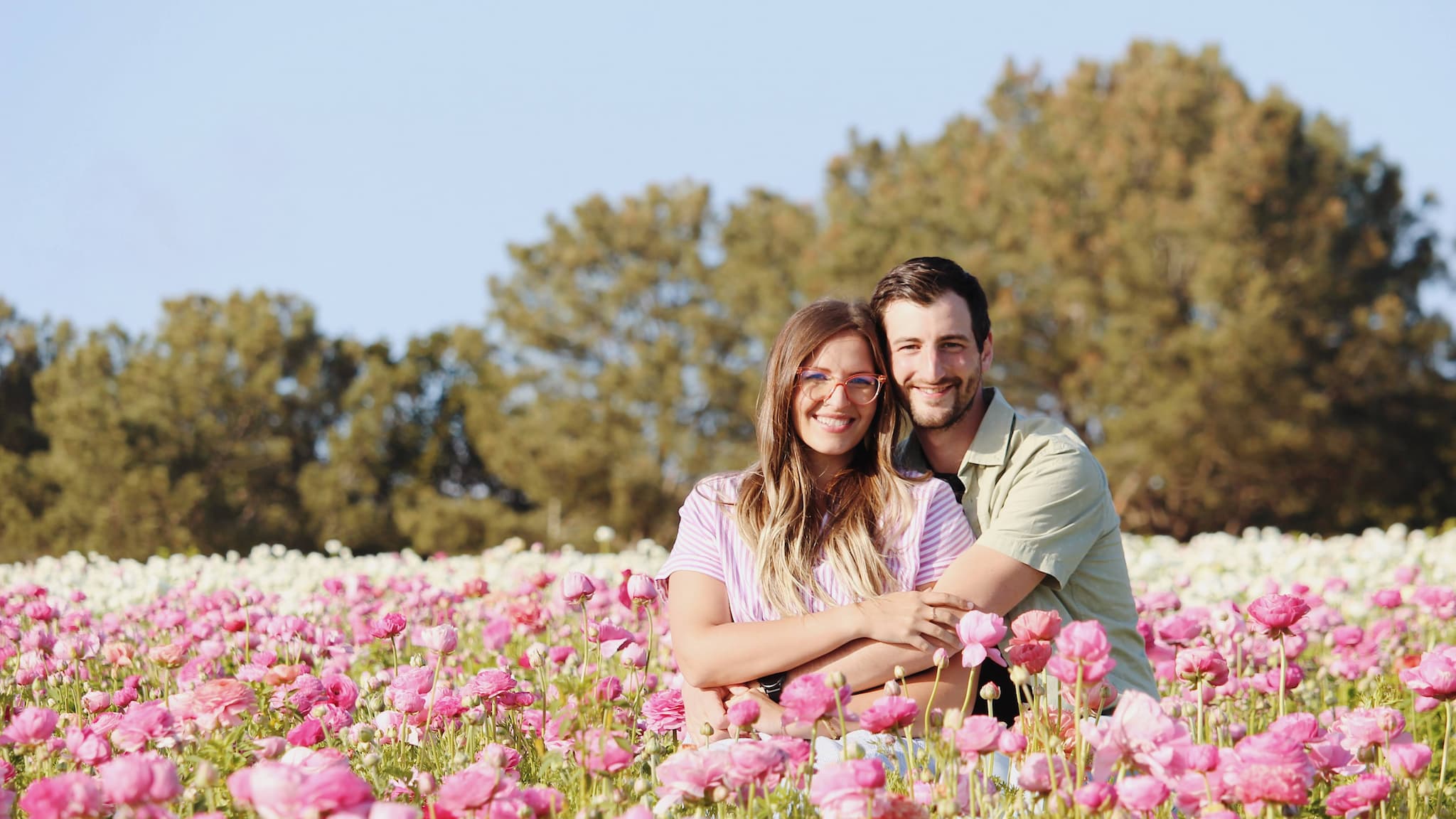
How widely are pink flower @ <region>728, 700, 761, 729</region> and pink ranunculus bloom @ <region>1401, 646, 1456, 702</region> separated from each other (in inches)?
48.7

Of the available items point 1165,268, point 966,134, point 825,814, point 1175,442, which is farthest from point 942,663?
point 966,134

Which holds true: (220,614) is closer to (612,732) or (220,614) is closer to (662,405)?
(612,732)

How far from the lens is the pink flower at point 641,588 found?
10.1 feet

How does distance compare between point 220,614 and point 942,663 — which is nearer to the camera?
point 942,663

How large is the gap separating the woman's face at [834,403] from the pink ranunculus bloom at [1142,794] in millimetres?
1504

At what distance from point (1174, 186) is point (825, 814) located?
20.5 m

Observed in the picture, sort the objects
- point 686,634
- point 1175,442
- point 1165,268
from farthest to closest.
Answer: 1. point 1165,268
2. point 1175,442
3. point 686,634

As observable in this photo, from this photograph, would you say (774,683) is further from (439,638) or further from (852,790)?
(852,790)

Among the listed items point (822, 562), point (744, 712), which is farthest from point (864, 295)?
point (744, 712)

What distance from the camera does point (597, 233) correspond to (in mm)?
26328

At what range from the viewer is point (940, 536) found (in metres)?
3.30

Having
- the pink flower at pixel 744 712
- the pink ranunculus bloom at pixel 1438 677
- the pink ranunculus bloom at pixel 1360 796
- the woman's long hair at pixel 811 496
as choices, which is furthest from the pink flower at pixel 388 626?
the pink ranunculus bloom at pixel 1438 677

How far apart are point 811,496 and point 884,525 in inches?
7.8

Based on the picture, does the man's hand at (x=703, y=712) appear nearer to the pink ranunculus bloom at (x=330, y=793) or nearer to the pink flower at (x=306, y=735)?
the pink flower at (x=306, y=735)
